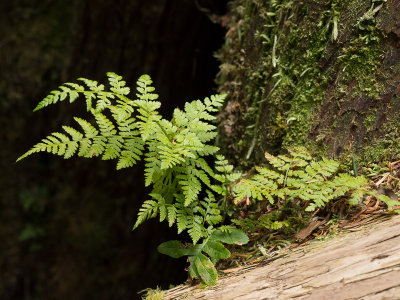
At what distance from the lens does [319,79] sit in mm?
2145

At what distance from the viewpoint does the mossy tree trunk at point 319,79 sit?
193 cm

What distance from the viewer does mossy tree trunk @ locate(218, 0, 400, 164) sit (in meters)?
1.93

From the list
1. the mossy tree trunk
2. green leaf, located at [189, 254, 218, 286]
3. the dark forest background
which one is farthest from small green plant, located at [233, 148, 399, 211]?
the dark forest background

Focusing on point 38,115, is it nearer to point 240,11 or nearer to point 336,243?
point 240,11

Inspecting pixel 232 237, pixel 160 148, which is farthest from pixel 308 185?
pixel 160 148

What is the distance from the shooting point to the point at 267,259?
6.34 feet

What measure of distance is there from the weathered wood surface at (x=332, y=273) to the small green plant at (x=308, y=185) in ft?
0.60

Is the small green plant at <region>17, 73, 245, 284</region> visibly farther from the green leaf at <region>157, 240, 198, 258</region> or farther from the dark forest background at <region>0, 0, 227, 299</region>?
the dark forest background at <region>0, 0, 227, 299</region>

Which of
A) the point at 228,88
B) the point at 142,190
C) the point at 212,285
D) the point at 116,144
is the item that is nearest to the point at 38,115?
the point at 142,190

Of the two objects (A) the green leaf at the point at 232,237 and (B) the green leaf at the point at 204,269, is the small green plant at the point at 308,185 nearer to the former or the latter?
(A) the green leaf at the point at 232,237

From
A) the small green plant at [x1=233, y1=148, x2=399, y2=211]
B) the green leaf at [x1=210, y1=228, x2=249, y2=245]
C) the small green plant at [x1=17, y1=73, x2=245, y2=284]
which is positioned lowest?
the green leaf at [x1=210, y1=228, x2=249, y2=245]

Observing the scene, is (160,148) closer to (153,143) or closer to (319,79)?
(153,143)

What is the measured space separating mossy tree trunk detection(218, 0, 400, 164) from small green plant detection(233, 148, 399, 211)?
180mm

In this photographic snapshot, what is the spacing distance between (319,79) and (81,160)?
3.31 meters
